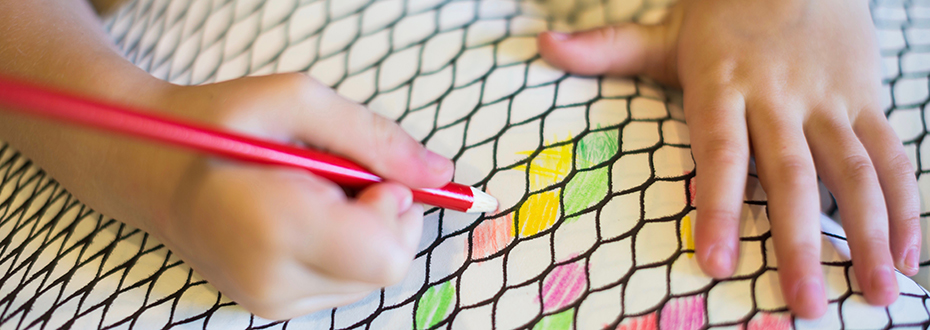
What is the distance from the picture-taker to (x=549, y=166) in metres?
0.36

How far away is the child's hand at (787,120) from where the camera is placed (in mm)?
302

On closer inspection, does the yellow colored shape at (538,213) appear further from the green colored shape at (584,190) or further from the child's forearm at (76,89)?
the child's forearm at (76,89)

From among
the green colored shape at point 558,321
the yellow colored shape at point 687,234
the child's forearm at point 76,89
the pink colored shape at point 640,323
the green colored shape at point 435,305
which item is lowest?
the pink colored shape at point 640,323

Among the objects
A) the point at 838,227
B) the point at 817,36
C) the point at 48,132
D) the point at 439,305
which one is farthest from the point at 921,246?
the point at 48,132

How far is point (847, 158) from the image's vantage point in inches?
13.9

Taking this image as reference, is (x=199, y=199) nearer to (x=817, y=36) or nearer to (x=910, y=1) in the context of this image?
(x=817, y=36)

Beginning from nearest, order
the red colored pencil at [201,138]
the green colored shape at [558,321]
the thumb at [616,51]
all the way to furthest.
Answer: the red colored pencil at [201,138], the green colored shape at [558,321], the thumb at [616,51]

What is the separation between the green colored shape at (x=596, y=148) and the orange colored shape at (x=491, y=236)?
0.23 ft

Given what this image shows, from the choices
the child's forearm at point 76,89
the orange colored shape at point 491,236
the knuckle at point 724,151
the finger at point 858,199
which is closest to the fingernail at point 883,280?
the finger at point 858,199

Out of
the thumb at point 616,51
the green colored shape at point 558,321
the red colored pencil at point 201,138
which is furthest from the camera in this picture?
the thumb at point 616,51

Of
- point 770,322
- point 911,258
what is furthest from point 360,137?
point 911,258

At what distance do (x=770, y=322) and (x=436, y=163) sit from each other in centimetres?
22

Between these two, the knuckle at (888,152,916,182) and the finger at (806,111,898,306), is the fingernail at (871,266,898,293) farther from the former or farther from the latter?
the knuckle at (888,152,916,182)

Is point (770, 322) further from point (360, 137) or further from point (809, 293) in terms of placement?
point (360, 137)
